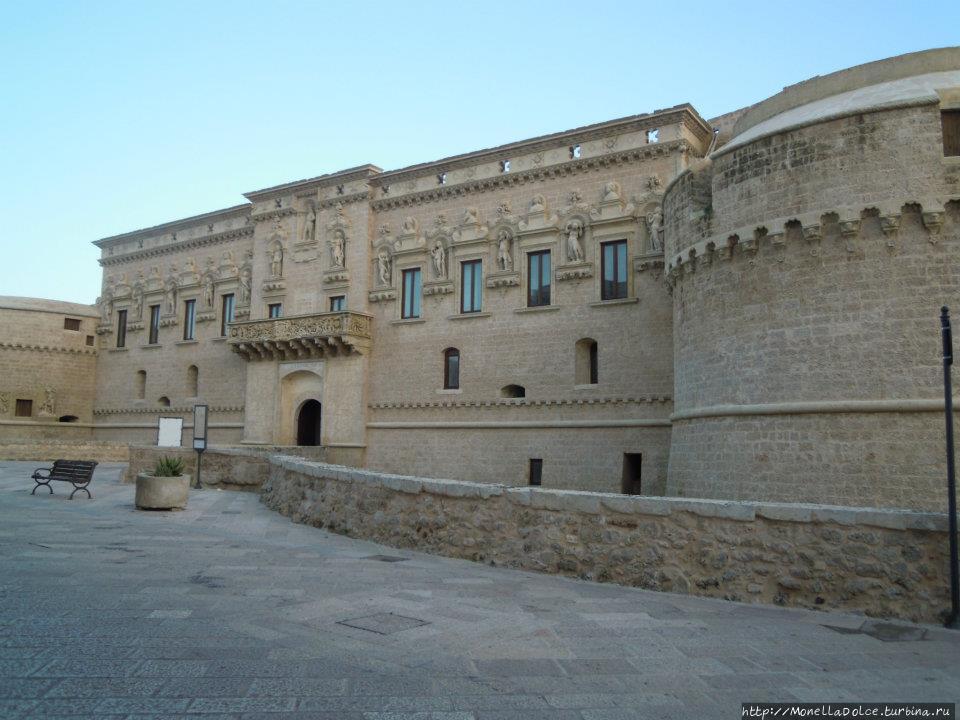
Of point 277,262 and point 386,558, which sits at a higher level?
point 277,262

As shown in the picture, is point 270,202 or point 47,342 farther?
point 47,342

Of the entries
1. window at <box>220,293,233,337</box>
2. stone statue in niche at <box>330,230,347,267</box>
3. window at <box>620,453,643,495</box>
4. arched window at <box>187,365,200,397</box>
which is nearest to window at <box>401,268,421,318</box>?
stone statue in niche at <box>330,230,347,267</box>

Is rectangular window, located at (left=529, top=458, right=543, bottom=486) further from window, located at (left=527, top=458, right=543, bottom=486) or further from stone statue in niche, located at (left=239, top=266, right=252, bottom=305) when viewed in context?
stone statue in niche, located at (left=239, top=266, right=252, bottom=305)

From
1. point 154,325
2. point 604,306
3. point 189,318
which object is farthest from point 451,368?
point 154,325

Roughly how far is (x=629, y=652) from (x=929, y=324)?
925cm

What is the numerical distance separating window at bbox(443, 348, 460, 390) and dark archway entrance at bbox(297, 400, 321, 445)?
6.50m

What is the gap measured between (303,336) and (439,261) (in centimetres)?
576

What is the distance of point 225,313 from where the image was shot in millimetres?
31219

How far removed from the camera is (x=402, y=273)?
25906mm

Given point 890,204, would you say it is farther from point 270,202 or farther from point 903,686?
point 270,202

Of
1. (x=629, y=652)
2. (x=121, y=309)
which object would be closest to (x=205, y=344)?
(x=121, y=309)

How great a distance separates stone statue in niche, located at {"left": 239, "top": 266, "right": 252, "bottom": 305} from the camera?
1183 inches

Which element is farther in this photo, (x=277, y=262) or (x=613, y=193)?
(x=277, y=262)

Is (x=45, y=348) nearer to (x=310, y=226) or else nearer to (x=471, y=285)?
(x=310, y=226)
